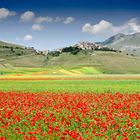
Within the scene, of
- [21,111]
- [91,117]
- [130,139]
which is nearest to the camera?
[130,139]

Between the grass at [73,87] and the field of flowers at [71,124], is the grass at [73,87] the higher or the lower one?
the lower one

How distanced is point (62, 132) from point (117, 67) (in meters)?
187

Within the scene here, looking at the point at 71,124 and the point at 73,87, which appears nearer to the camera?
the point at 71,124

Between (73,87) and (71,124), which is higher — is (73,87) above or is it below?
below

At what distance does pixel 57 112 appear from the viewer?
20594 mm

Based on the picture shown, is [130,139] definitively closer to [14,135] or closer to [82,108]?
[14,135]

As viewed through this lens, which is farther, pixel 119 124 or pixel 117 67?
pixel 117 67

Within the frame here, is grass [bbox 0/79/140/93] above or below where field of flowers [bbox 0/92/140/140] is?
below

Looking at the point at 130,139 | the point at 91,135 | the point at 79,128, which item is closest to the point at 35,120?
the point at 79,128

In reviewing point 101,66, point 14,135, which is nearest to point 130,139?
point 14,135

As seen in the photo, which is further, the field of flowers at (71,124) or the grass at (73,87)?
the grass at (73,87)

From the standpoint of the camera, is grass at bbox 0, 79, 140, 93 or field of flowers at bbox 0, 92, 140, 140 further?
grass at bbox 0, 79, 140, 93

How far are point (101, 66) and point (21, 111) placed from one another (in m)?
174

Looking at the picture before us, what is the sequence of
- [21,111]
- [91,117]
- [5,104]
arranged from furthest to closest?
[5,104] → [21,111] → [91,117]
